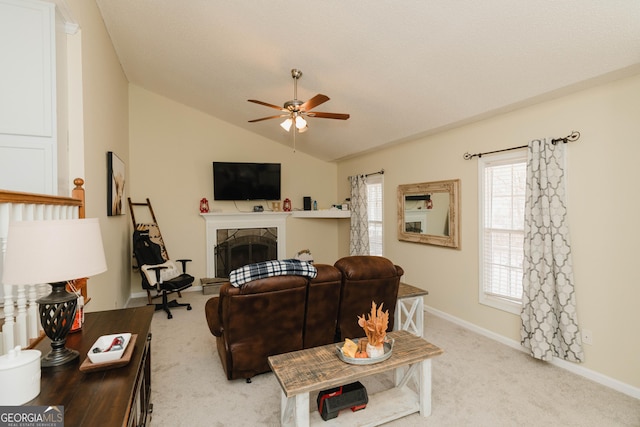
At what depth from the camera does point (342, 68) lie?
3.29 meters

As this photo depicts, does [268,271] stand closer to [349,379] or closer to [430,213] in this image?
[349,379]

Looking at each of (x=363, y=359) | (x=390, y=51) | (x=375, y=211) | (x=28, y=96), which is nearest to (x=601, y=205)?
(x=390, y=51)

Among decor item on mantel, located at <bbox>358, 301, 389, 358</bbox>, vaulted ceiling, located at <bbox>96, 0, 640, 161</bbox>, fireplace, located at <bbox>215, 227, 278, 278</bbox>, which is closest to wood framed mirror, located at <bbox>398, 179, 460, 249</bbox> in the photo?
vaulted ceiling, located at <bbox>96, 0, 640, 161</bbox>

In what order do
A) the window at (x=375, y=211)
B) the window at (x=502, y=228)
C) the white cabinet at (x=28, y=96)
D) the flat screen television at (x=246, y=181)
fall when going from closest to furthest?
the white cabinet at (x=28, y=96), the window at (x=502, y=228), the window at (x=375, y=211), the flat screen television at (x=246, y=181)

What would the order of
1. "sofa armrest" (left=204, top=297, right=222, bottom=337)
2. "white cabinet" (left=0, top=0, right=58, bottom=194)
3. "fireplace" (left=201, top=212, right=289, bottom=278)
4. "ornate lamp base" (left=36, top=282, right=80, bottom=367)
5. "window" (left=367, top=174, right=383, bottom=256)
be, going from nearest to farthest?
"ornate lamp base" (left=36, top=282, right=80, bottom=367) → "white cabinet" (left=0, top=0, right=58, bottom=194) → "sofa armrest" (left=204, top=297, right=222, bottom=337) → "window" (left=367, top=174, right=383, bottom=256) → "fireplace" (left=201, top=212, right=289, bottom=278)

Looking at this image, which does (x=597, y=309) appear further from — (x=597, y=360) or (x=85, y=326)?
(x=85, y=326)

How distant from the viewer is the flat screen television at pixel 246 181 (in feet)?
18.8

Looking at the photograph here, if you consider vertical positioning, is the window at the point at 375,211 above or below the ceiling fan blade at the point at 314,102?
below

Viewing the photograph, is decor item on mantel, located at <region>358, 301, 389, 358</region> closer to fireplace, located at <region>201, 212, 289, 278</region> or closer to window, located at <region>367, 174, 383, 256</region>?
window, located at <region>367, 174, 383, 256</region>

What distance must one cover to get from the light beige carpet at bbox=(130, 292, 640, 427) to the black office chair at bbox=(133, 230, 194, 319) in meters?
1.19

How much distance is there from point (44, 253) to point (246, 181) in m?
4.77

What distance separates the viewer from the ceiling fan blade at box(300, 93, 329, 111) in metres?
2.86

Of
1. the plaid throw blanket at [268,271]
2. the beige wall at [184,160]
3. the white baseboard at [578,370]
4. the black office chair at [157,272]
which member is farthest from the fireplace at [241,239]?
the white baseboard at [578,370]

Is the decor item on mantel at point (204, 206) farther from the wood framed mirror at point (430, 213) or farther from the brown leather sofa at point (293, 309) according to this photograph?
the wood framed mirror at point (430, 213)
